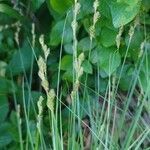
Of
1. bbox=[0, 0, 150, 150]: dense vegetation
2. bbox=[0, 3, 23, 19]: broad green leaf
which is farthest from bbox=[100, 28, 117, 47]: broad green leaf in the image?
bbox=[0, 3, 23, 19]: broad green leaf

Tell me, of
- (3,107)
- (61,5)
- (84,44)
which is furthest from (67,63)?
(3,107)

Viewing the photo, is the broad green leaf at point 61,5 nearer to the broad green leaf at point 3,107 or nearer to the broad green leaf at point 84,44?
the broad green leaf at point 84,44

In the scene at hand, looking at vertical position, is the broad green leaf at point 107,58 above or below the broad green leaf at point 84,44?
below

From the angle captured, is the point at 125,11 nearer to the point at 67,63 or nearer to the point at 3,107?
the point at 67,63

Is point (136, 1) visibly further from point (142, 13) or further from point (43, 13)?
point (43, 13)

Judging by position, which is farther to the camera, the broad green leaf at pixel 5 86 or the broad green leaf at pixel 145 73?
the broad green leaf at pixel 5 86

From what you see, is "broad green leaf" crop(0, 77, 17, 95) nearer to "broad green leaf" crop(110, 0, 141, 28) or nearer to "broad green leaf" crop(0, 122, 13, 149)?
"broad green leaf" crop(0, 122, 13, 149)

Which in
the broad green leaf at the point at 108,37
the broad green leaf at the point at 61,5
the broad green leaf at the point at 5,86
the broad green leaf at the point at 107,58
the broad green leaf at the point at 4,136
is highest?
the broad green leaf at the point at 61,5

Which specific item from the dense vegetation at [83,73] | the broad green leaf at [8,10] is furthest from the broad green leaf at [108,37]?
the broad green leaf at [8,10]
